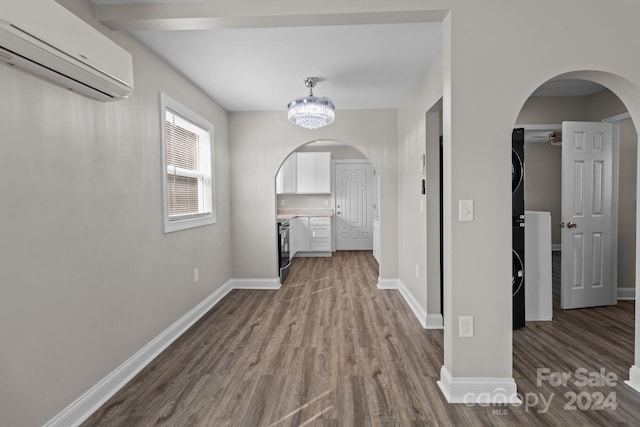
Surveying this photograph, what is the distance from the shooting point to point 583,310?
11.8 ft

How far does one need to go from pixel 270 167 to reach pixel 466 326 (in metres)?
3.32

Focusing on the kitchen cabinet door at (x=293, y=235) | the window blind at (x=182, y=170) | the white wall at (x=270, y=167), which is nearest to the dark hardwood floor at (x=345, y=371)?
the white wall at (x=270, y=167)

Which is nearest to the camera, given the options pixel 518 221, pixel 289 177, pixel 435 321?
pixel 518 221

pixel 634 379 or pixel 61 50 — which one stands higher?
pixel 61 50

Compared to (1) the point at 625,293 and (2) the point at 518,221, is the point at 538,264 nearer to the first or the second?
(2) the point at 518,221

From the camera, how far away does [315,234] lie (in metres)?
7.24

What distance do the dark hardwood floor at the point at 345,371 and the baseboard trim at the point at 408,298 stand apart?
0.31 feet

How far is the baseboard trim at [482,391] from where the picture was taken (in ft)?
6.63

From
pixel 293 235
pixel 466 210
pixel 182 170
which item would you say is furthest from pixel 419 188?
pixel 293 235

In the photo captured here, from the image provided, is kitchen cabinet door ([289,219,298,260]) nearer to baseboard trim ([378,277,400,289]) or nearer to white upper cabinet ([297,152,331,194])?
white upper cabinet ([297,152,331,194])

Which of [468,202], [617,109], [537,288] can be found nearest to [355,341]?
[468,202]

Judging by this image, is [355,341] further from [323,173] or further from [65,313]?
[323,173]

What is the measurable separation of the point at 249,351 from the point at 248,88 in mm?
2696

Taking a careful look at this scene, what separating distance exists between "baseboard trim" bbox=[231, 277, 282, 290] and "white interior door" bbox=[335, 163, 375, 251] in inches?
135
